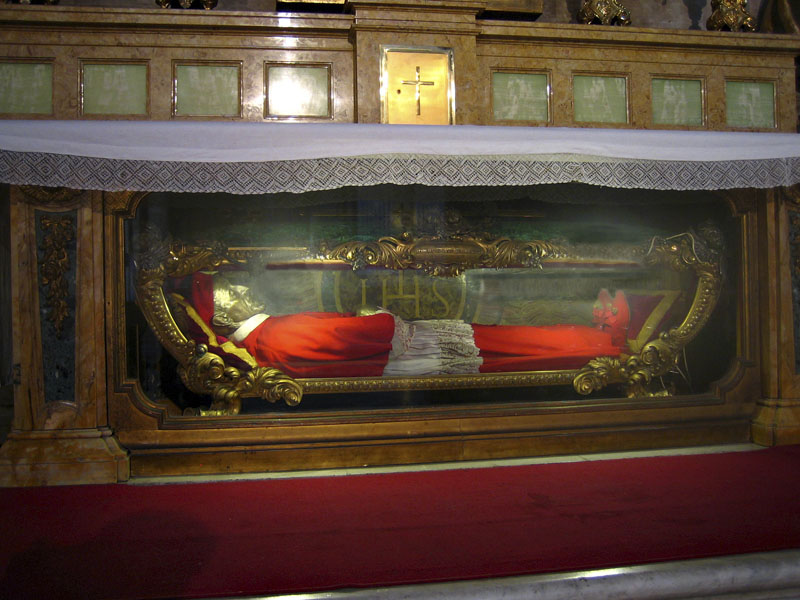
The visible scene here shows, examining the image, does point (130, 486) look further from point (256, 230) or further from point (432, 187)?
point (432, 187)

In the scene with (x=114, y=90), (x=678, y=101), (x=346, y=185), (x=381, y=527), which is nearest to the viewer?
(x=381, y=527)

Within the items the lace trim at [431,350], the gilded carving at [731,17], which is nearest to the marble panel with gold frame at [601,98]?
the gilded carving at [731,17]

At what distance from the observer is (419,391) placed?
3461mm

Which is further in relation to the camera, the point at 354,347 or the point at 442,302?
the point at 442,302

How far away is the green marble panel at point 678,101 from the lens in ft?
13.9

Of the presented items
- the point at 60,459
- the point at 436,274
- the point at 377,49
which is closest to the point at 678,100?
the point at 377,49

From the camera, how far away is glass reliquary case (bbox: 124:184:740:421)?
131 inches

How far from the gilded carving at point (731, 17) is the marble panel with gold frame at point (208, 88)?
344 centimetres

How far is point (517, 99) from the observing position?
415 centimetres

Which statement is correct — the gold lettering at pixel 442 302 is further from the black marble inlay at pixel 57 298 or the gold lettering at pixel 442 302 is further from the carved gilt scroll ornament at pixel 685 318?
the black marble inlay at pixel 57 298

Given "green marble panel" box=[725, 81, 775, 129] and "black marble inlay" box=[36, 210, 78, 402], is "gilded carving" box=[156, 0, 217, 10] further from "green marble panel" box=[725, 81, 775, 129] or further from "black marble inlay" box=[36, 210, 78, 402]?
"green marble panel" box=[725, 81, 775, 129]

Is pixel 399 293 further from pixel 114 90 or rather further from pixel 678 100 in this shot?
pixel 678 100

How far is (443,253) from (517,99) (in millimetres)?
1396

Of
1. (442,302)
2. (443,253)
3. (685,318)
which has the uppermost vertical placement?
(443,253)
